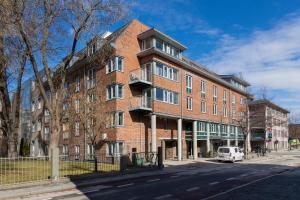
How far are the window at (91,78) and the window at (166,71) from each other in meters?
6.99

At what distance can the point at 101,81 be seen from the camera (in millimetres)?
33750

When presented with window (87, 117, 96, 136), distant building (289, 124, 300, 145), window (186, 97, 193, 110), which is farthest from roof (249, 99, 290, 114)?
window (87, 117, 96, 136)

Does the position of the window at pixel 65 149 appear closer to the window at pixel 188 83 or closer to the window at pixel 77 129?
the window at pixel 77 129

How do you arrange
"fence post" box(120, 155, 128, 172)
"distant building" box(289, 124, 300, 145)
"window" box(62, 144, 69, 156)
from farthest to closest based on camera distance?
1. "distant building" box(289, 124, 300, 145)
2. "window" box(62, 144, 69, 156)
3. "fence post" box(120, 155, 128, 172)

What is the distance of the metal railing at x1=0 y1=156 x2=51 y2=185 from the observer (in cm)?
1625

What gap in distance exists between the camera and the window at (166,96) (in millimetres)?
33603

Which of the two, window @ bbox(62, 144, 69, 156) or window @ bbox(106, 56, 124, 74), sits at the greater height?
window @ bbox(106, 56, 124, 74)

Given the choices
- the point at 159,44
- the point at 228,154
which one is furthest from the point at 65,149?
the point at 228,154

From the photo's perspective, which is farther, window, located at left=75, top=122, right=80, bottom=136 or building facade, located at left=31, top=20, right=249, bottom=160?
window, located at left=75, top=122, right=80, bottom=136

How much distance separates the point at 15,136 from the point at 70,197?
21.0m

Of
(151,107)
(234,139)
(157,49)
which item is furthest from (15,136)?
(234,139)

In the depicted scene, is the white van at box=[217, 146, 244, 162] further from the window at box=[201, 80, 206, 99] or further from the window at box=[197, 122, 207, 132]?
the window at box=[201, 80, 206, 99]

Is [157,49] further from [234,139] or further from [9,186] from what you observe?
[234,139]

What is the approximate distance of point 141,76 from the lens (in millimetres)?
34375
